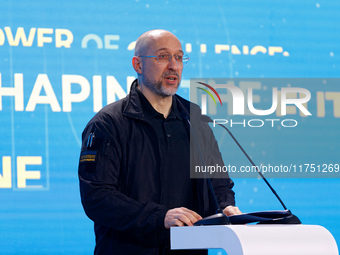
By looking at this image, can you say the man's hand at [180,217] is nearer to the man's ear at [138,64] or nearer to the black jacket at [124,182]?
the black jacket at [124,182]

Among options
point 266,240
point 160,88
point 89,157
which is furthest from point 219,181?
point 266,240

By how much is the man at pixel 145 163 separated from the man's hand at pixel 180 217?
0.8 inches

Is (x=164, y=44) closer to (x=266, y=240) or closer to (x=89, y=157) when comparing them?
(x=89, y=157)

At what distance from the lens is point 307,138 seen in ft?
10.5

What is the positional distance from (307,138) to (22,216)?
2.02 m

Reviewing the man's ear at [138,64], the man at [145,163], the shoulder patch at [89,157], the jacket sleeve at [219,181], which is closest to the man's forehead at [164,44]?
the man at [145,163]

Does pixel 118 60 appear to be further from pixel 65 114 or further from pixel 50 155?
pixel 50 155

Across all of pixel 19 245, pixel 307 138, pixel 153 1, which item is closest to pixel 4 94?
pixel 19 245

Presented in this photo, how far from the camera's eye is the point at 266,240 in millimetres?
1193

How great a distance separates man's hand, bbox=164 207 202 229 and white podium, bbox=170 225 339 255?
9.1 inches

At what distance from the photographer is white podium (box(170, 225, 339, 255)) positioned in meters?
1.16

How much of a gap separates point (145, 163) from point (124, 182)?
0.41 ft

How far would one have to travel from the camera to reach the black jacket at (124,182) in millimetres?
1775

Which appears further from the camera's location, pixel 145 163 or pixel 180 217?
pixel 145 163
